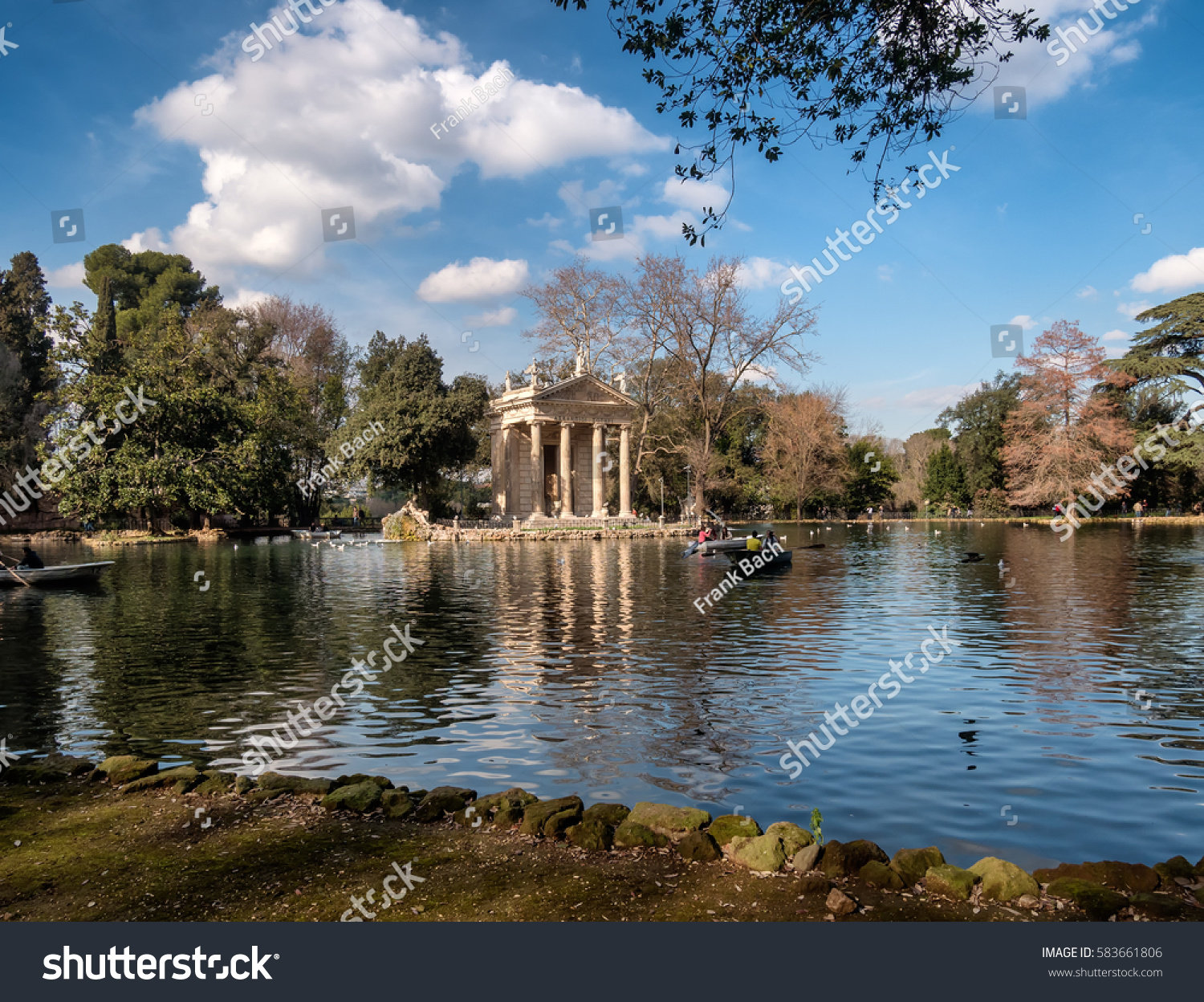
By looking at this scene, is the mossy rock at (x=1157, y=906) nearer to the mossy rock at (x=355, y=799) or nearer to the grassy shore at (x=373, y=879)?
the grassy shore at (x=373, y=879)

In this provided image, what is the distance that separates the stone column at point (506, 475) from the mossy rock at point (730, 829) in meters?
61.9

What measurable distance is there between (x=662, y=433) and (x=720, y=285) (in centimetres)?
2227

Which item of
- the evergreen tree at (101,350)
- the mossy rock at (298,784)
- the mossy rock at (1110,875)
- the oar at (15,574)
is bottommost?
the mossy rock at (1110,875)

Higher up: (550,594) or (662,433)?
(662,433)

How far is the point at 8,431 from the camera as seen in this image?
5994 centimetres

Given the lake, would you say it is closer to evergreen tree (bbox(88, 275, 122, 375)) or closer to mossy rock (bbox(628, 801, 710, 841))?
mossy rock (bbox(628, 801, 710, 841))

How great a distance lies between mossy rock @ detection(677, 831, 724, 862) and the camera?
5.72 m

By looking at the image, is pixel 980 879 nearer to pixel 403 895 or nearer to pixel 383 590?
pixel 403 895

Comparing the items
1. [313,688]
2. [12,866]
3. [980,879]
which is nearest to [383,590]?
[313,688]

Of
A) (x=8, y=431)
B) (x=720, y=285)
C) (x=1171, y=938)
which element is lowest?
(x=1171, y=938)

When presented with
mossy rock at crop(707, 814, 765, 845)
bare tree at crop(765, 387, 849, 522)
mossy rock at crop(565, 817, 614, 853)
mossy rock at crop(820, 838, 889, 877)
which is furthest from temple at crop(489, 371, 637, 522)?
mossy rock at crop(820, 838, 889, 877)

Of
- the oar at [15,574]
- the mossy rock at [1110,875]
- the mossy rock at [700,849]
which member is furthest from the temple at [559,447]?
the mossy rock at [1110,875]

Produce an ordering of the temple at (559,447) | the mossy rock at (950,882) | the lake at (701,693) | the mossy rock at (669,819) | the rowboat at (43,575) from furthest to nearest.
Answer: the temple at (559,447)
the rowboat at (43,575)
the lake at (701,693)
the mossy rock at (669,819)
the mossy rock at (950,882)

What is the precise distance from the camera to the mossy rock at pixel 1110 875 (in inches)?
207
